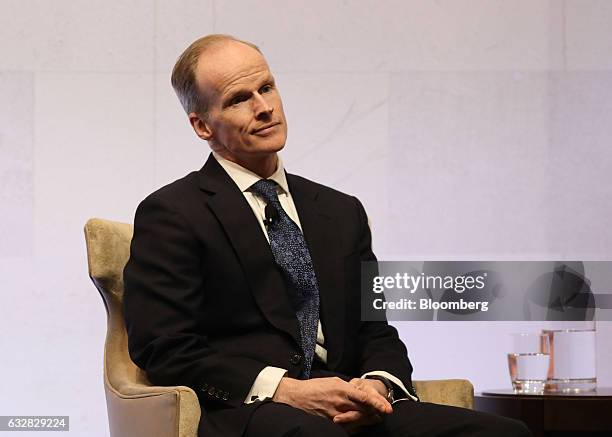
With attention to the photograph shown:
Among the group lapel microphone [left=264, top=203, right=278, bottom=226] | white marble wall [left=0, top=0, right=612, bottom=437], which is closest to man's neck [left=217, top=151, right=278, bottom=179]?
lapel microphone [left=264, top=203, right=278, bottom=226]

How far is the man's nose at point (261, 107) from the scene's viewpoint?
7.72 ft

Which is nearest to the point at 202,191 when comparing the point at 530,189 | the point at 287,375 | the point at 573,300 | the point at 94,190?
the point at 287,375

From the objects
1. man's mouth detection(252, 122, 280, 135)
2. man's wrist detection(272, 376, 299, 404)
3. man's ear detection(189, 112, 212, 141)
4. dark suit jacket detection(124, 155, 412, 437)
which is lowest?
man's wrist detection(272, 376, 299, 404)

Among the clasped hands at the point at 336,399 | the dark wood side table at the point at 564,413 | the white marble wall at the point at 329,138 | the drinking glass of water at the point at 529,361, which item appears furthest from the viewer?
the white marble wall at the point at 329,138

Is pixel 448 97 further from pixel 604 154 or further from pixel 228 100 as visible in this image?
pixel 228 100

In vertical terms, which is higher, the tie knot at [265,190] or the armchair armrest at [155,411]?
the tie knot at [265,190]

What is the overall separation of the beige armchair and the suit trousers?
14 cm

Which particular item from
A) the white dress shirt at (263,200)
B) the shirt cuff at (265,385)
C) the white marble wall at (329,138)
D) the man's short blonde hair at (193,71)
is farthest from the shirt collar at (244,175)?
the white marble wall at (329,138)

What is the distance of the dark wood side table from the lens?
8.38 feet

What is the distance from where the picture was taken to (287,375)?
2201 millimetres

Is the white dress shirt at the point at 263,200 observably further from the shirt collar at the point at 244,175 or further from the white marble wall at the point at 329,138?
the white marble wall at the point at 329,138

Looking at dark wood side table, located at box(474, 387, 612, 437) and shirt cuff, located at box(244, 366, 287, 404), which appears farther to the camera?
dark wood side table, located at box(474, 387, 612, 437)

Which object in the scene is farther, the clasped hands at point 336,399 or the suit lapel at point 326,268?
the suit lapel at point 326,268

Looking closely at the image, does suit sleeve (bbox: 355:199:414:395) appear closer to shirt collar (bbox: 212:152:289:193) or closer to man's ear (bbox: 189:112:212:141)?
shirt collar (bbox: 212:152:289:193)
